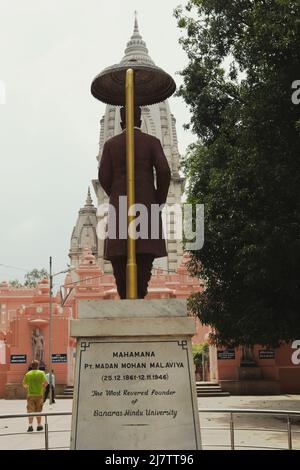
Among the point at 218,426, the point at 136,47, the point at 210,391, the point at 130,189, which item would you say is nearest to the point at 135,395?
the point at 130,189

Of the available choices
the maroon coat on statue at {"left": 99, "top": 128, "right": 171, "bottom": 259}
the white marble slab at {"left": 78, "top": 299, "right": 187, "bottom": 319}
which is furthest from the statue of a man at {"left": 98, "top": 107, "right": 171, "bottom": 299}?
the white marble slab at {"left": 78, "top": 299, "right": 187, "bottom": 319}

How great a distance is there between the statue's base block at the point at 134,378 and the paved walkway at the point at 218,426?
11.0 feet

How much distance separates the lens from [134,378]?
484 centimetres

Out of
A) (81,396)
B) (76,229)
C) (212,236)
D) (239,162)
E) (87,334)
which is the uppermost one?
(76,229)

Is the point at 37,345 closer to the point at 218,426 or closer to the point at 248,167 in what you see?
the point at 218,426

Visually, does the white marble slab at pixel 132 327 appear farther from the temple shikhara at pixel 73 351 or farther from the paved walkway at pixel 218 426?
the temple shikhara at pixel 73 351

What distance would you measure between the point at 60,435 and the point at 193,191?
7.13 metres

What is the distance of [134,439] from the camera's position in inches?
185

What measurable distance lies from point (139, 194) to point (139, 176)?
190 millimetres

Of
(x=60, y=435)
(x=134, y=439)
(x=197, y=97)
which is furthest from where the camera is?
(x=197, y=97)

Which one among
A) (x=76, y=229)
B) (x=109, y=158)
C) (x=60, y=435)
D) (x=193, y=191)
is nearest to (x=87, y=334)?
(x=109, y=158)

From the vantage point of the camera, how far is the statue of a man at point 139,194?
561 centimetres

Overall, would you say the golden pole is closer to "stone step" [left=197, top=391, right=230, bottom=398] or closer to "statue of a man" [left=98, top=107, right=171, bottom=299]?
"statue of a man" [left=98, top=107, right=171, bottom=299]
